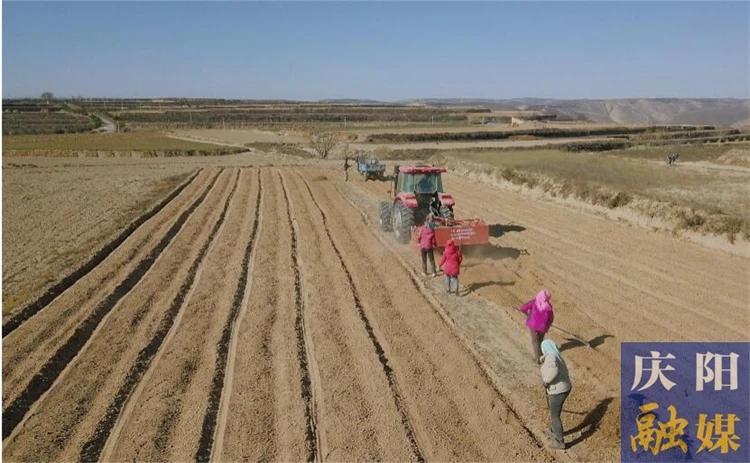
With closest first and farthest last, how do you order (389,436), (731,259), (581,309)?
(389,436)
(581,309)
(731,259)

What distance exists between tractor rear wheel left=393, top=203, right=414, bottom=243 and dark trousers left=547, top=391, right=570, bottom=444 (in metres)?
7.29

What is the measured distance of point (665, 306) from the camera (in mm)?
9273

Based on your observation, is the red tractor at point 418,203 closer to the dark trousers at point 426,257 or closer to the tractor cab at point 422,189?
the tractor cab at point 422,189

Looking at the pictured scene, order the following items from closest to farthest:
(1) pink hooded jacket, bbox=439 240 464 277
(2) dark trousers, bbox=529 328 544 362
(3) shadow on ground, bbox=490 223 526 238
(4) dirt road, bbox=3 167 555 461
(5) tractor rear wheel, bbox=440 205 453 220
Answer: (4) dirt road, bbox=3 167 555 461 → (2) dark trousers, bbox=529 328 544 362 → (1) pink hooded jacket, bbox=439 240 464 277 → (5) tractor rear wheel, bbox=440 205 453 220 → (3) shadow on ground, bbox=490 223 526 238

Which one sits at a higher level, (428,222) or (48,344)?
(428,222)

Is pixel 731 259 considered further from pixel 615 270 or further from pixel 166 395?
pixel 166 395

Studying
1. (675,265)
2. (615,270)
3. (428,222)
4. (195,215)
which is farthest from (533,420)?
(195,215)

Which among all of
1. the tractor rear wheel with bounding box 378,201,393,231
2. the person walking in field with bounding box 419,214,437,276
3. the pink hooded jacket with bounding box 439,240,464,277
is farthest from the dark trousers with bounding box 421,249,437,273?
the tractor rear wheel with bounding box 378,201,393,231

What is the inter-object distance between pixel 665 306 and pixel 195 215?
1330cm

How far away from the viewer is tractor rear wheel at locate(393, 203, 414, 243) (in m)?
12.5

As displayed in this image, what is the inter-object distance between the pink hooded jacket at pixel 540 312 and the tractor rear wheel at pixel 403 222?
5.74 m

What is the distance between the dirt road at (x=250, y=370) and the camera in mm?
5648

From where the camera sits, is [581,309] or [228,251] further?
[228,251]

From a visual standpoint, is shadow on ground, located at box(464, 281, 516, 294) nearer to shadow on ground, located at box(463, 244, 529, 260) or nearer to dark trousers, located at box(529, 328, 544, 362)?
shadow on ground, located at box(463, 244, 529, 260)
